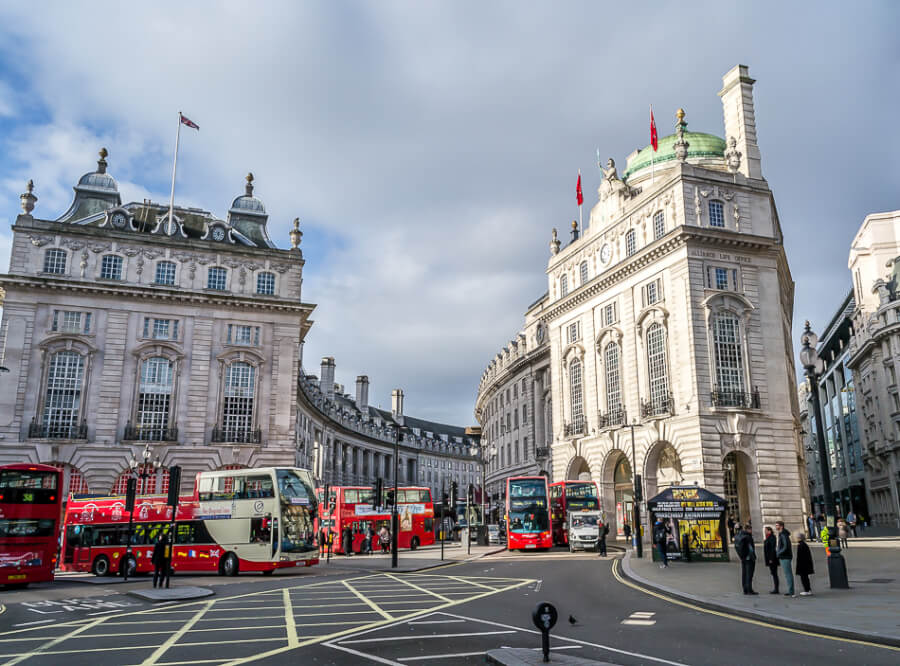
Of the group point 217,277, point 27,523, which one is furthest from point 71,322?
point 27,523

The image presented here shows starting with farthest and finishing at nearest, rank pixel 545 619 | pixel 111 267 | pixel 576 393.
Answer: pixel 576 393 → pixel 111 267 → pixel 545 619

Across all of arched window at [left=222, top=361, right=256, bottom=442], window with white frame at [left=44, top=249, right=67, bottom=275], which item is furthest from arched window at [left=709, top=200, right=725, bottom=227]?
window with white frame at [left=44, top=249, right=67, bottom=275]

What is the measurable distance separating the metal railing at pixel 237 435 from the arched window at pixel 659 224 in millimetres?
29456

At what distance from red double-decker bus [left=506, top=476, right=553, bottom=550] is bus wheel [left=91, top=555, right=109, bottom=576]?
20430 mm

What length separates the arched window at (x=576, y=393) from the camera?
5097cm

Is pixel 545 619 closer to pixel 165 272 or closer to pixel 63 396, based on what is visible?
pixel 63 396

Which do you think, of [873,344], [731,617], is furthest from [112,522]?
[873,344]

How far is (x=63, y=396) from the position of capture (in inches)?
1821

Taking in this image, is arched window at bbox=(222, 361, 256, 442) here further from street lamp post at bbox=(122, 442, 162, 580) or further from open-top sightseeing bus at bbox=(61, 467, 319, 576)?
open-top sightseeing bus at bbox=(61, 467, 319, 576)

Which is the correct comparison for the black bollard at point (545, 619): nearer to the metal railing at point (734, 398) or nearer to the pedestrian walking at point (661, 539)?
the pedestrian walking at point (661, 539)

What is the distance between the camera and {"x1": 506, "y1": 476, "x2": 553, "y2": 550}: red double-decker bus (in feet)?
131

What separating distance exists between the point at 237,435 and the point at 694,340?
3045cm

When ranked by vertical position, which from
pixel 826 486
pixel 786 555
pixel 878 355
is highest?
pixel 878 355

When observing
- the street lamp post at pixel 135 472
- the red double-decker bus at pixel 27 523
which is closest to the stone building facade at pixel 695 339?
the street lamp post at pixel 135 472
